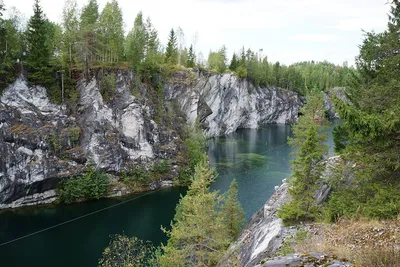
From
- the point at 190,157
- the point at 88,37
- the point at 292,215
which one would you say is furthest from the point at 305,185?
the point at 88,37

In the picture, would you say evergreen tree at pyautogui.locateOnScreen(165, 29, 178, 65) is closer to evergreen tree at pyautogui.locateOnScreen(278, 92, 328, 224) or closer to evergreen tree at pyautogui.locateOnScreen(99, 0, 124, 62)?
evergreen tree at pyautogui.locateOnScreen(99, 0, 124, 62)

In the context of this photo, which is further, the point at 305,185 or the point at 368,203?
the point at 305,185

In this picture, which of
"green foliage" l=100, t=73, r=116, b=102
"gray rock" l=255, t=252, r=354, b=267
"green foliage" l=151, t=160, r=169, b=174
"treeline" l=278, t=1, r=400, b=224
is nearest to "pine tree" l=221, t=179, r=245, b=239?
"treeline" l=278, t=1, r=400, b=224

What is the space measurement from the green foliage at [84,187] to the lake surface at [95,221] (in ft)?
4.19

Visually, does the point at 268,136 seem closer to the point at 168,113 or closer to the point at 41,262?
the point at 168,113

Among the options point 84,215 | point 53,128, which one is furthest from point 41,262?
point 53,128

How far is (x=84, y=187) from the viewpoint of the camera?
39.9 metres

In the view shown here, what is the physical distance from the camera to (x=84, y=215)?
35875 mm

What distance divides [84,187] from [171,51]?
42.7m

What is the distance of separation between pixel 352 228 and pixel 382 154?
8.20ft

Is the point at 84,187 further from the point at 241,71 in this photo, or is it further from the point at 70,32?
the point at 241,71

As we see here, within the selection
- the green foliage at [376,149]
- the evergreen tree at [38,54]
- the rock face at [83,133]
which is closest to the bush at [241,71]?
the rock face at [83,133]

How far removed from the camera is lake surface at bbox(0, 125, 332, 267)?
90.2 ft

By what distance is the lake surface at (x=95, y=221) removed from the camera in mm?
27500
